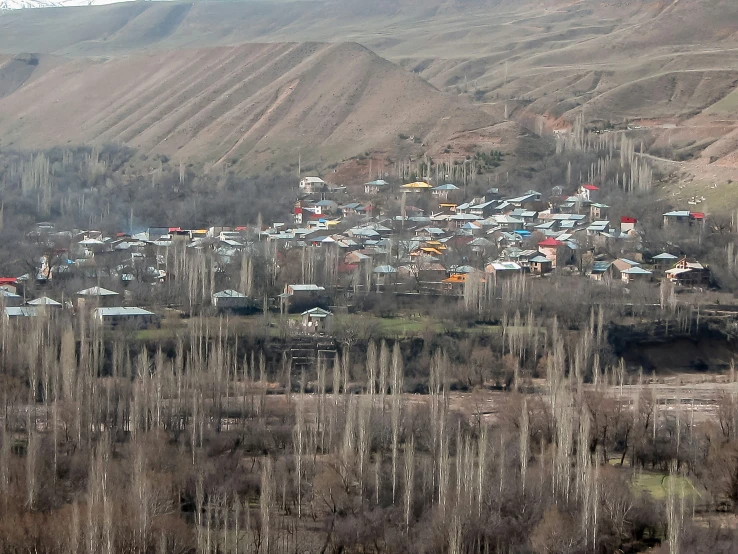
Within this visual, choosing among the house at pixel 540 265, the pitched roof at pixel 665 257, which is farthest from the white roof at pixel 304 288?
the pitched roof at pixel 665 257

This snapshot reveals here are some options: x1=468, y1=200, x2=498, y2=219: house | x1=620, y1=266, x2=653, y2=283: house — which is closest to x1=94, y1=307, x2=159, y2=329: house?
x1=620, y1=266, x2=653, y2=283: house

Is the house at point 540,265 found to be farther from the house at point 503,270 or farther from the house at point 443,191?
the house at point 443,191

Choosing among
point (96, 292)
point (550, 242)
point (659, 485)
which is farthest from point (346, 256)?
point (659, 485)

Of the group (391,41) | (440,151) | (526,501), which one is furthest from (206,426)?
(391,41)

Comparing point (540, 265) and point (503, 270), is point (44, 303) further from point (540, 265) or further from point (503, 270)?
point (540, 265)

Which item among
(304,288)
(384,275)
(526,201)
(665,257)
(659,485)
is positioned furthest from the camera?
(526,201)

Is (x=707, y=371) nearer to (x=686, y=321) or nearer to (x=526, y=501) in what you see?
(x=686, y=321)

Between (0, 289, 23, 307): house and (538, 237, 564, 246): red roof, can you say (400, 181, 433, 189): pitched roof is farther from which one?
(0, 289, 23, 307): house
